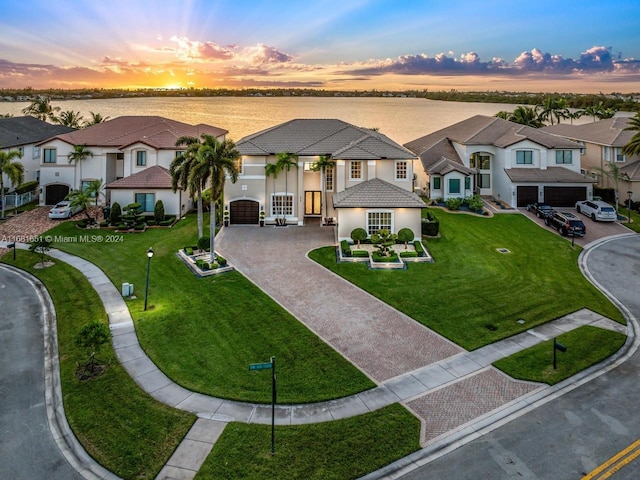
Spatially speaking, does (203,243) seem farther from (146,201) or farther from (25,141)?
(25,141)

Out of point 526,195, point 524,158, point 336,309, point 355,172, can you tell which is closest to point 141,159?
point 355,172

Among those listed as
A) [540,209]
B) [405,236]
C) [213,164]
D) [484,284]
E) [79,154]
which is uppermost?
[79,154]

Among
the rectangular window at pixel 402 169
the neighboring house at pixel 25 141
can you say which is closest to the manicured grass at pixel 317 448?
the rectangular window at pixel 402 169

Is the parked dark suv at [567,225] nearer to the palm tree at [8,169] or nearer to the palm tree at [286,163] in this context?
the palm tree at [286,163]

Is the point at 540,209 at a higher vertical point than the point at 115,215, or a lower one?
higher

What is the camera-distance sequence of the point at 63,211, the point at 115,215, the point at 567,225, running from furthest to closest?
the point at 63,211 < the point at 115,215 < the point at 567,225

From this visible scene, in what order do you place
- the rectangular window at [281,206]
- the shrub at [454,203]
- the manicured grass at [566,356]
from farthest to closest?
the shrub at [454,203]
the rectangular window at [281,206]
the manicured grass at [566,356]

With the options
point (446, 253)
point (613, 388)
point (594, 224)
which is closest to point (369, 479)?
point (613, 388)
